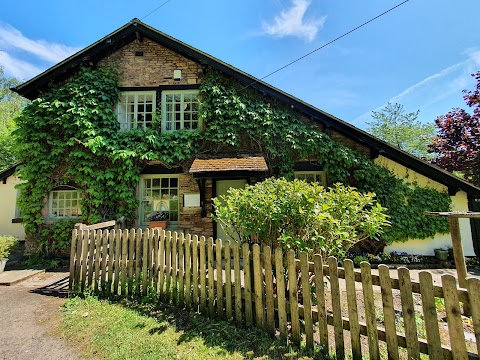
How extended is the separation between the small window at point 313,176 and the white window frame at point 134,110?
238 inches

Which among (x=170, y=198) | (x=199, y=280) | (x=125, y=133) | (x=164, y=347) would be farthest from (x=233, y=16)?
(x=164, y=347)

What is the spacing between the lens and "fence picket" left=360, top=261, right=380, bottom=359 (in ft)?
8.70

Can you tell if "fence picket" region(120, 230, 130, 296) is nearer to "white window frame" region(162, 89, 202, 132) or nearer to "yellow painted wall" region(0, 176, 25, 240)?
"white window frame" region(162, 89, 202, 132)

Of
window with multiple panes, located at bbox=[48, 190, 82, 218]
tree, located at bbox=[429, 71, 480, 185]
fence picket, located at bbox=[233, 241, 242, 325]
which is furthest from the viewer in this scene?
tree, located at bbox=[429, 71, 480, 185]

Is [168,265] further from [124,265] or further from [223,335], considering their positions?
[223,335]

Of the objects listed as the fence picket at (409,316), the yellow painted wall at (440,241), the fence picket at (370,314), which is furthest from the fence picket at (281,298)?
the yellow painted wall at (440,241)

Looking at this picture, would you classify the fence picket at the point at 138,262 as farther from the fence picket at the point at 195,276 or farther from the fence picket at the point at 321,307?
the fence picket at the point at 321,307

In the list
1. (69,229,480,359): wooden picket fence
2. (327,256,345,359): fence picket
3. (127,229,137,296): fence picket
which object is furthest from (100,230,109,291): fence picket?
(327,256,345,359): fence picket

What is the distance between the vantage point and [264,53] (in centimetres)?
928

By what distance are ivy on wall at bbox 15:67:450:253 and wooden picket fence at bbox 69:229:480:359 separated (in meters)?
3.86

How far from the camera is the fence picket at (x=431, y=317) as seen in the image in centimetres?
233

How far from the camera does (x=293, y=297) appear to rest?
10.5 feet

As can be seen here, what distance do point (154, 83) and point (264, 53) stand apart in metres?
4.46

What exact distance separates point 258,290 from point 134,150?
697 cm
